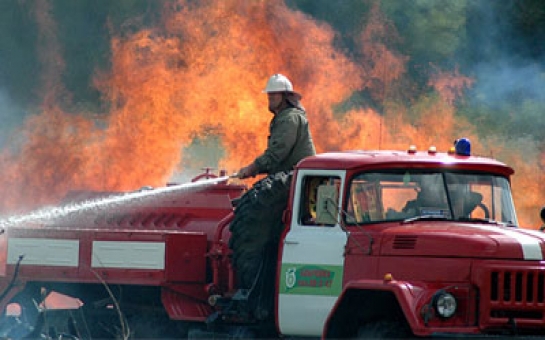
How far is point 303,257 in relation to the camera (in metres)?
12.7

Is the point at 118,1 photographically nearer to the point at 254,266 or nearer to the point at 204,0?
the point at 204,0

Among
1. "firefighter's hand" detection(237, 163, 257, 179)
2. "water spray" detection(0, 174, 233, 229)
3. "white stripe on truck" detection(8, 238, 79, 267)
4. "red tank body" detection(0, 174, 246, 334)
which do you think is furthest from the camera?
"water spray" detection(0, 174, 233, 229)

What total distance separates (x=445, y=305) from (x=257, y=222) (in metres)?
2.92

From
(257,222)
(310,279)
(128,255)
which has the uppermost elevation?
(257,222)

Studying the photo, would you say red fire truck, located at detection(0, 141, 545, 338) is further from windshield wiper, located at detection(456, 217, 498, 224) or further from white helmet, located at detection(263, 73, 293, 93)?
white helmet, located at detection(263, 73, 293, 93)

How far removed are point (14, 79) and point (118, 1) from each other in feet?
8.95

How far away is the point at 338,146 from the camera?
2398 cm

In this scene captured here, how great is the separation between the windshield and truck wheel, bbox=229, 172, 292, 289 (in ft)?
3.97

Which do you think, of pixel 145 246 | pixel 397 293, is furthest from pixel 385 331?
pixel 145 246

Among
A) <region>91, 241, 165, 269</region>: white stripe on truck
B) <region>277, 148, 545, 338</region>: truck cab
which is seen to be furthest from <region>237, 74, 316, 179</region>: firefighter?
<region>277, 148, 545, 338</region>: truck cab

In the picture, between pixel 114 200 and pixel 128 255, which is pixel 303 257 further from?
pixel 114 200

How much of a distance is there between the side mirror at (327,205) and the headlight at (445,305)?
1.66 m

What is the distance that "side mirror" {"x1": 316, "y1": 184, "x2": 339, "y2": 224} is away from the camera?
12.5 m

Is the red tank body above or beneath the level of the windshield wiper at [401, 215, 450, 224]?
beneath
